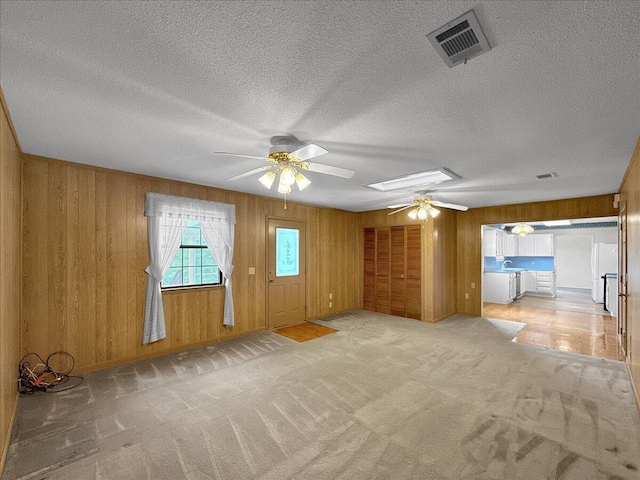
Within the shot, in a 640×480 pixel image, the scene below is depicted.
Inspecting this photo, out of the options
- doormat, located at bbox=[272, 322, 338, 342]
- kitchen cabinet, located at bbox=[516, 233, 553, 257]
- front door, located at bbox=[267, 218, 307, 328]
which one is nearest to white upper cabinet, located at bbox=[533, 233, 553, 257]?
kitchen cabinet, located at bbox=[516, 233, 553, 257]

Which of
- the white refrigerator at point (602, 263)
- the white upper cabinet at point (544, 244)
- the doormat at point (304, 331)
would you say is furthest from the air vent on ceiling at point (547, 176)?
the white upper cabinet at point (544, 244)

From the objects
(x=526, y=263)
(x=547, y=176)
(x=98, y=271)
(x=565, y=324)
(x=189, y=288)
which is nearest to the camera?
(x=98, y=271)

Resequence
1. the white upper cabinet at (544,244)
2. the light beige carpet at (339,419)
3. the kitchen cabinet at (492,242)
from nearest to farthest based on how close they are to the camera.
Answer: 1. the light beige carpet at (339,419)
2. the kitchen cabinet at (492,242)
3. the white upper cabinet at (544,244)

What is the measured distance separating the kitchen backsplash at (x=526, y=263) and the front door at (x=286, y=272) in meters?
6.11

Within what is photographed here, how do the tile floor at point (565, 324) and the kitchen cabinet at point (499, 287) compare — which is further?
the kitchen cabinet at point (499, 287)

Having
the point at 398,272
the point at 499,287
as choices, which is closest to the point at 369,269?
the point at 398,272

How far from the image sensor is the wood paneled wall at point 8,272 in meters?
2.09

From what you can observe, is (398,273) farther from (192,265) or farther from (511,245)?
(511,245)

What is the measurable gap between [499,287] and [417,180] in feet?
19.2

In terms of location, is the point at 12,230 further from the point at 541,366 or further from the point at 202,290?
the point at 541,366

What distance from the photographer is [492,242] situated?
8625mm

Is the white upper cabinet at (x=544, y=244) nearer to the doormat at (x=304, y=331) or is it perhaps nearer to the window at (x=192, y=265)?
the doormat at (x=304, y=331)

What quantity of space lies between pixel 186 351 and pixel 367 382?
104 inches

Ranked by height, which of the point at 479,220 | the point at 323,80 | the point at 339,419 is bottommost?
the point at 339,419
